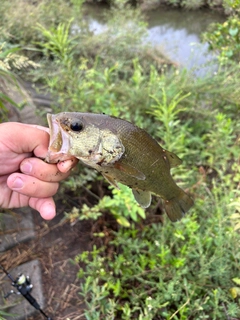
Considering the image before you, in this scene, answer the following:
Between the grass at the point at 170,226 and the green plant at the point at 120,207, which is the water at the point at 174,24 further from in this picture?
the green plant at the point at 120,207

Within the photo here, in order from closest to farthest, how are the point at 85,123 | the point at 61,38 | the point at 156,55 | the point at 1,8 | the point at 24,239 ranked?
the point at 85,123, the point at 24,239, the point at 61,38, the point at 1,8, the point at 156,55

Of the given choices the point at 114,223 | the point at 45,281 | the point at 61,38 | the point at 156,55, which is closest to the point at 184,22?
the point at 156,55

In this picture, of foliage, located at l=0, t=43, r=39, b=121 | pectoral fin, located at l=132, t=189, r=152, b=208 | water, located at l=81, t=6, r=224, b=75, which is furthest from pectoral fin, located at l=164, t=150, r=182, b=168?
water, located at l=81, t=6, r=224, b=75

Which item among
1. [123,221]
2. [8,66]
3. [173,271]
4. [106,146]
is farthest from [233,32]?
[106,146]

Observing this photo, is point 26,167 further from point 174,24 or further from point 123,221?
point 174,24

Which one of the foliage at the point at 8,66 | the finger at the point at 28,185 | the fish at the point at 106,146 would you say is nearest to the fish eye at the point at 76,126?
the fish at the point at 106,146

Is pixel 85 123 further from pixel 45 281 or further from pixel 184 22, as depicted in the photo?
pixel 184 22
